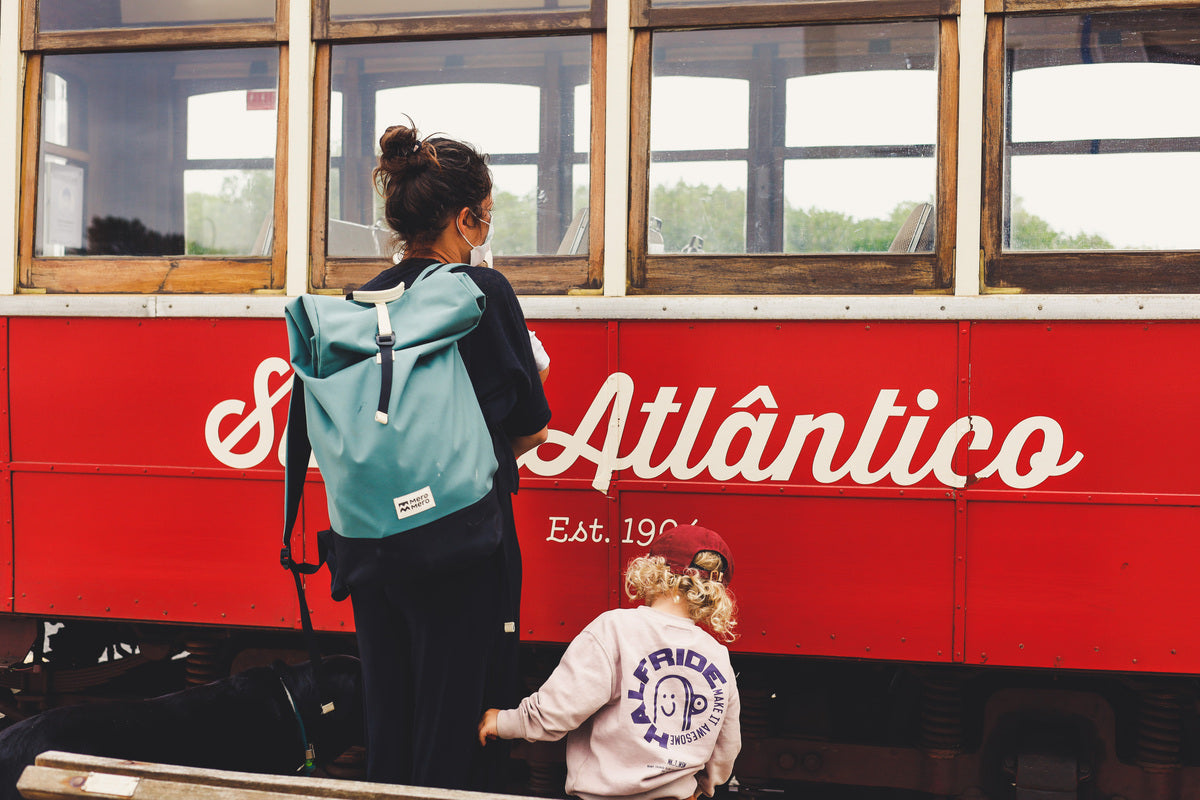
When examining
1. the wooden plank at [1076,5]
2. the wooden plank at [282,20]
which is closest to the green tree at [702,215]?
the wooden plank at [1076,5]

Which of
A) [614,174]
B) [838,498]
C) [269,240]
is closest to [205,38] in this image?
[269,240]

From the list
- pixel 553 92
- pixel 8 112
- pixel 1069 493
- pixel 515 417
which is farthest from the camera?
pixel 8 112

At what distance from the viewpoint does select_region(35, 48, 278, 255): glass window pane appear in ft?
9.41

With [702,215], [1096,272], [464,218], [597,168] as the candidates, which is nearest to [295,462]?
[464,218]

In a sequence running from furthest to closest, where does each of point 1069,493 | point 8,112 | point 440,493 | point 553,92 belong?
point 8,112 < point 553,92 < point 1069,493 < point 440,493

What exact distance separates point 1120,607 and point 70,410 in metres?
3.07

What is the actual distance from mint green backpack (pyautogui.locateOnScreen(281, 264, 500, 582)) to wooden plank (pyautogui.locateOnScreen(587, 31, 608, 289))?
37.2 inches

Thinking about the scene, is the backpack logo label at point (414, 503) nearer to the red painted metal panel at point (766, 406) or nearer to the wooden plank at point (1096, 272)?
the red painted metal panel at point (766, 406)

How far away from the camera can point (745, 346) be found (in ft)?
8.58

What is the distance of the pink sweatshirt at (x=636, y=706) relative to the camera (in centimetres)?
192

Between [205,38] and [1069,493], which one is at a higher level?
[205,38]

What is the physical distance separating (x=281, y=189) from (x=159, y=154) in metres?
0.46

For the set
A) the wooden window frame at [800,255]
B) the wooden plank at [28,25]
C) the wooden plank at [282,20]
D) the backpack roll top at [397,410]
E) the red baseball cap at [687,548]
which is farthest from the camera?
the wooden plank at [28,25]

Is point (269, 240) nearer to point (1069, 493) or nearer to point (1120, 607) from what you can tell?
point (1069, 493)
